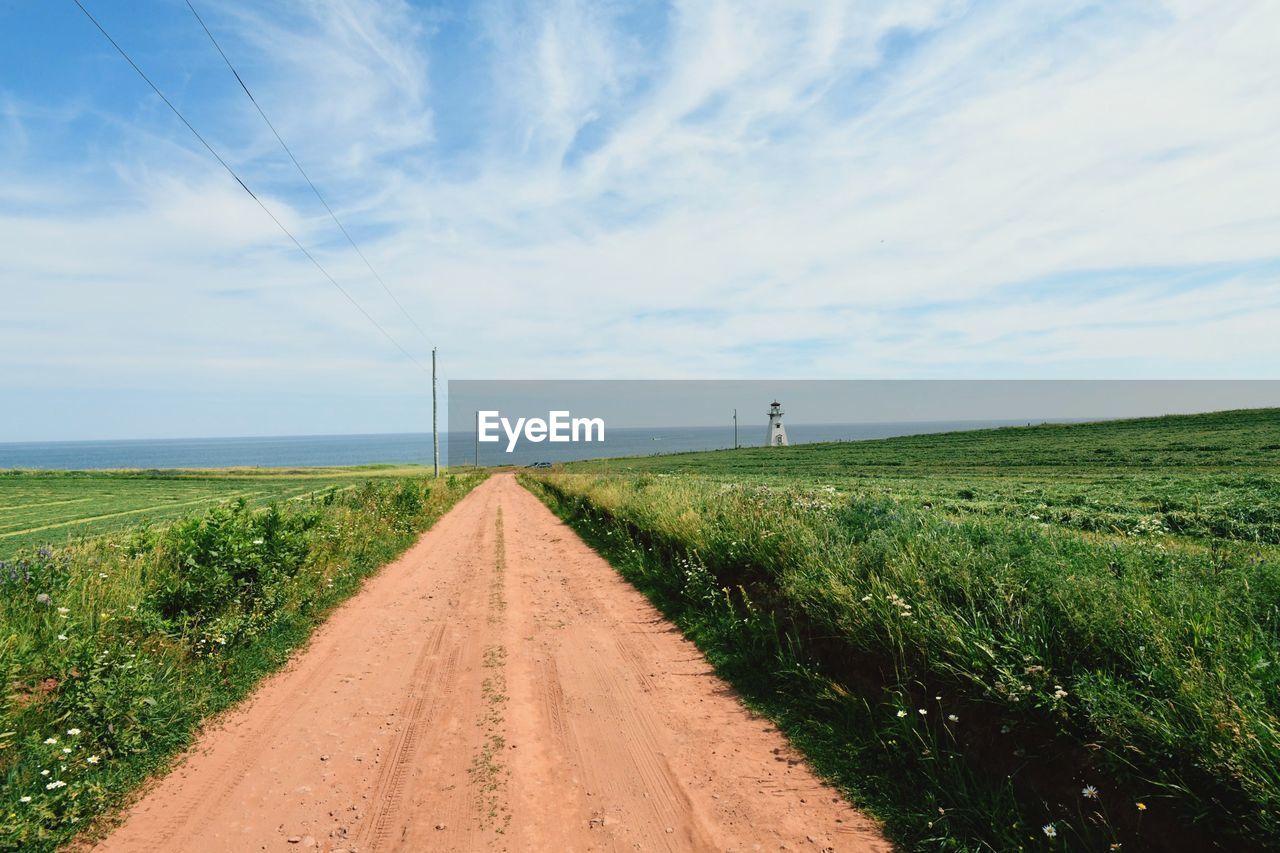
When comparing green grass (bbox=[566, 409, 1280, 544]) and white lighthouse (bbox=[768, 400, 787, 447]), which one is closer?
green grass (bbox=[566, 409, 1280, 544])

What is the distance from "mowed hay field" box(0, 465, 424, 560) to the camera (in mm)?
19298

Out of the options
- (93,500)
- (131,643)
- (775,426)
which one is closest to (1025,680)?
(131,643)

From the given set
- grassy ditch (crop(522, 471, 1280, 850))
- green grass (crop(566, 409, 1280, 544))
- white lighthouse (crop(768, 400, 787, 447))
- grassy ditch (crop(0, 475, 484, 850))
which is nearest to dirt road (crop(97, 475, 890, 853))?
grassy ditch (crop(0, 475, 484, 850))

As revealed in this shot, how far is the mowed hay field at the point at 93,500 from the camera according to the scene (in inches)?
760

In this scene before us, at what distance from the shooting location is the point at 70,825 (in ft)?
12.0

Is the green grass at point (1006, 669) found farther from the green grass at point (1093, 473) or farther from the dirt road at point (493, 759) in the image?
the green grass at point (1093, 473)

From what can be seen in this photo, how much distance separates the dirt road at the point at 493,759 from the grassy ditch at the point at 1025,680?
1.86ft

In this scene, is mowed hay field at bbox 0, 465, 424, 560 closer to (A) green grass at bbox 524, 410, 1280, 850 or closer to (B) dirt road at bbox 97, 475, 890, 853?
(B) dirt road at bbox 97, 475, 890, 853

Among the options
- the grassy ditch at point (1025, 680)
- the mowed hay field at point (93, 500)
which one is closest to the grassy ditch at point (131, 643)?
the mowed hay field at point (93, 500)

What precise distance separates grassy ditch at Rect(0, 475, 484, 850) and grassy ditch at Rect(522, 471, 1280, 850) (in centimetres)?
516

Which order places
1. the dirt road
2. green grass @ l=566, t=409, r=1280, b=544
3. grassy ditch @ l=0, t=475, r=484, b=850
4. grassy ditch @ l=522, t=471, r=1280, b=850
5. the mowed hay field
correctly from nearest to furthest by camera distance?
grassy ditch @ l=522, t=471, r=1280, b=850 → the dirt road → grassy ditch @ l=0, t=475, r=484, b=850 → green grass @ l=566, t=409, r=1280, b=544 → the mowed hay field

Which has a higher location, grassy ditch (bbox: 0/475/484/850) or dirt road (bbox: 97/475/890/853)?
grassy ditch (bbox: 0/475/484/850)

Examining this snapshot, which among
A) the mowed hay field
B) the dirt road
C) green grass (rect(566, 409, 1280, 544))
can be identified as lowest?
the mowed hay field

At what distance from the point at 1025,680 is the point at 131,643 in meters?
7.70
